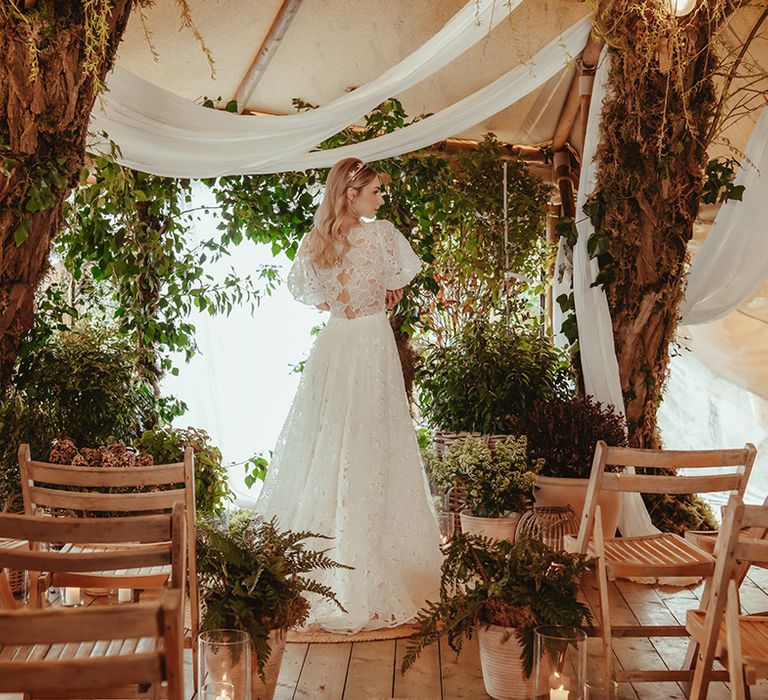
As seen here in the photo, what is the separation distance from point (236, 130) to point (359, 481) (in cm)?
192

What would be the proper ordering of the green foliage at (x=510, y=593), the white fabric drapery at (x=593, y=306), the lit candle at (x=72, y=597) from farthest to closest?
the white fabric drapery at (x=593, y=306) → the lit candle at (x=72, y=597) → the green foliage at (x=510, y=593)

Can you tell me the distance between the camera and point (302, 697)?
3.09m

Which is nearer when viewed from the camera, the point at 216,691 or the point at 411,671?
the point at 216,691

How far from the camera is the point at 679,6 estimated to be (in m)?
4.38

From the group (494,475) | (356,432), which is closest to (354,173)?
(356,432)

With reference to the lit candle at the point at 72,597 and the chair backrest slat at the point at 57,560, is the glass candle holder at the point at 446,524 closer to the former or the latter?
the lit candle at the point at 72,597

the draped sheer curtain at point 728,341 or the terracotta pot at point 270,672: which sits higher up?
the draped sheer curtain at point 728,341

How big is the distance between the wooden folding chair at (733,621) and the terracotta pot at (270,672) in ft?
4.06

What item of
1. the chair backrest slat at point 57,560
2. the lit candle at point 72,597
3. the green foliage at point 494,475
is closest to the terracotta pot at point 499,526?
the green foliage at point 494,475

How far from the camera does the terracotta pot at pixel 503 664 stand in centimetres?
296

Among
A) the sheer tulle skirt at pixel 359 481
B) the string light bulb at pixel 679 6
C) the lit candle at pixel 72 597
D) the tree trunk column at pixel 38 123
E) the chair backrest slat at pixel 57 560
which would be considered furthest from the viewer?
the string light bulb at pixel 679 6

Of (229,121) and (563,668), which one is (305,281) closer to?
(229,121)

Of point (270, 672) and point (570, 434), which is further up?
point (570, 434)

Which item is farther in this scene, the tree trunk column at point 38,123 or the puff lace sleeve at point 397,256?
the puff lace sleeve at point 397,256
